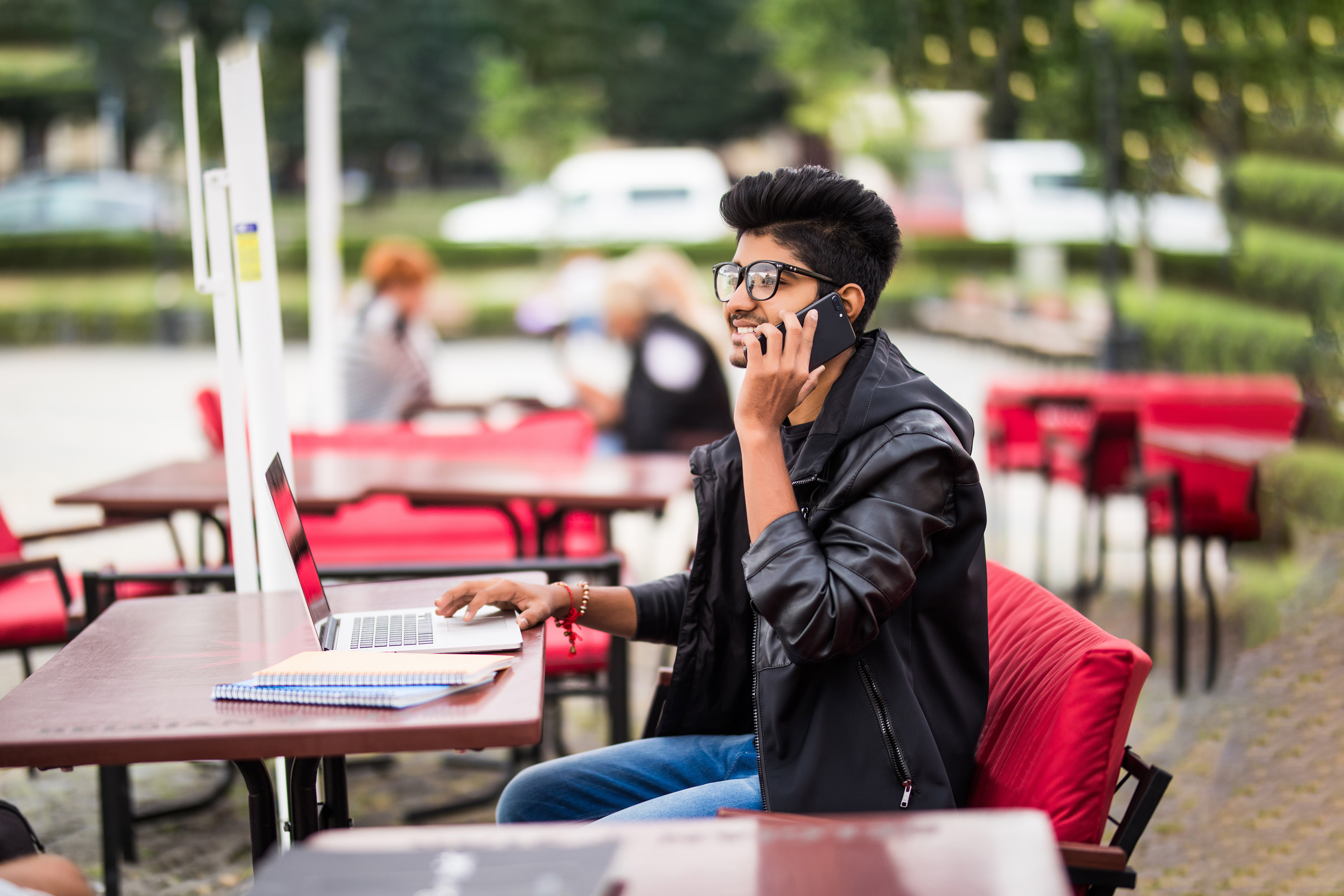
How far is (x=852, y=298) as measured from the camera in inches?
90.8

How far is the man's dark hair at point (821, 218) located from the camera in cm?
226

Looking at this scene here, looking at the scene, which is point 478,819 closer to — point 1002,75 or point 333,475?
point 333,475

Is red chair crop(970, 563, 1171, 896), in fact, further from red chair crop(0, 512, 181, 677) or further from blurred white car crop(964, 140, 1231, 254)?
blurred white car crop(964, 140, 1231, 254)

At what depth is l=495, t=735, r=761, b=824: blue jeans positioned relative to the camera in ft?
8.12

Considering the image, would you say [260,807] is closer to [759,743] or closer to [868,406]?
[759,743]

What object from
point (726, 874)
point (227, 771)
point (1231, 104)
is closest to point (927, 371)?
point (1231, 104)

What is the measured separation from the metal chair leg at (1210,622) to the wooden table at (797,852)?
4042 millimetres

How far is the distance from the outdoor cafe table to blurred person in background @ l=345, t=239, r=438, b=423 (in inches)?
176

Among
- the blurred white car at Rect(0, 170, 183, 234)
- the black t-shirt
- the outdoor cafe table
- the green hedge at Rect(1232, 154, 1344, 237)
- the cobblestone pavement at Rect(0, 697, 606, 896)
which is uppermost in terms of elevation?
the blurred white car at Rect(0, 170, 183, 234)

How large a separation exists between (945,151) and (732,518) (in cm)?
2537

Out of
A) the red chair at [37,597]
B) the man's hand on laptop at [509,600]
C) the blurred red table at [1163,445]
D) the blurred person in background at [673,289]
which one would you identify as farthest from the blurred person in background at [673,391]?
the man's hand on laptop at [509,600]

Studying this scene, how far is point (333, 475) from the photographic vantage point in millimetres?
4648

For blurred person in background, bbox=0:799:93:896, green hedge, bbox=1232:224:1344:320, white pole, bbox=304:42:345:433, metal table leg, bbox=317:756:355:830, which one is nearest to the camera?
blurred person in background, bbox=0:799:93:896

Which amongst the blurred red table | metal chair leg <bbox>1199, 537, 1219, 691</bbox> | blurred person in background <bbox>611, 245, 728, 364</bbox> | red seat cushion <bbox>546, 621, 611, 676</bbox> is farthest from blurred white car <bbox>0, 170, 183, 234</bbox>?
red seat cushion <bbox>546, 621, 611, 676</bbox>
